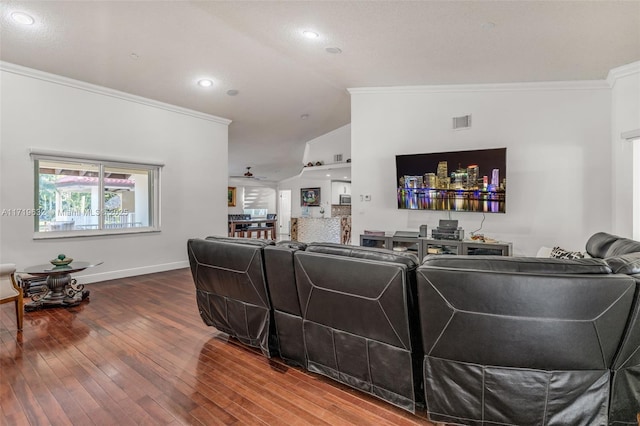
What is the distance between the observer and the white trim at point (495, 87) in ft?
14.0

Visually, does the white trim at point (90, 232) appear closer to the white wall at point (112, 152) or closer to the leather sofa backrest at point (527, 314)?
the white wall at point (112, 152)

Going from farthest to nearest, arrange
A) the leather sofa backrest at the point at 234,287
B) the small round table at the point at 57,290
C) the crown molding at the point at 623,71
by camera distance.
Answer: the crown molding at the point at 623,71 → the small round table at the point at 57,290 → the leather sofa backrest at the point at 234,287

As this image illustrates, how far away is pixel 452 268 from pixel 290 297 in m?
1.08

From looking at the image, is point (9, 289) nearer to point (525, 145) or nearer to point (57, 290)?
point (57, 290)

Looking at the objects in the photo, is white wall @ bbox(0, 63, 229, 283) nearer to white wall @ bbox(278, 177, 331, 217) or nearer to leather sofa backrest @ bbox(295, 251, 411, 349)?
leather sofa backrest @ bbox(295, 251, 411, 349)

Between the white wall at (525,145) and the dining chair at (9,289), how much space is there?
4388 mm

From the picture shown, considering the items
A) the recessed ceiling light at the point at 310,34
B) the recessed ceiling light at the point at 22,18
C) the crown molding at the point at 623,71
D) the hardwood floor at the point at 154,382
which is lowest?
the hardwood floor at the point at 154,382

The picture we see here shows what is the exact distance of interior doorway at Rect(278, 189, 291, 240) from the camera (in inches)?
516

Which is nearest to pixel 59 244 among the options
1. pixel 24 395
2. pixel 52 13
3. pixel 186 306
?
pixel 186 306

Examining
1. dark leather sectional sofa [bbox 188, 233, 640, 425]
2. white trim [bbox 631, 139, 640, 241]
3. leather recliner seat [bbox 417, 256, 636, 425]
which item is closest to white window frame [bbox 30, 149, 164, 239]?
dark leather sectional sofa [bbox 188, 233, 640, 425]

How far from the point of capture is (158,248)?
18.3ft

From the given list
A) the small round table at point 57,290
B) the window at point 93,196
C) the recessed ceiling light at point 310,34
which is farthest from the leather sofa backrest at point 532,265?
the window at point 93,196

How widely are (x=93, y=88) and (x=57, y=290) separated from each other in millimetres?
2914

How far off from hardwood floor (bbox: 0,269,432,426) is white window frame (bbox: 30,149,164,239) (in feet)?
5.20
